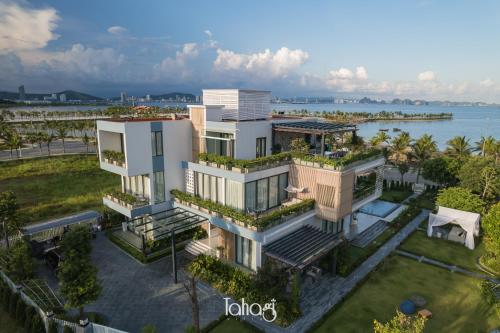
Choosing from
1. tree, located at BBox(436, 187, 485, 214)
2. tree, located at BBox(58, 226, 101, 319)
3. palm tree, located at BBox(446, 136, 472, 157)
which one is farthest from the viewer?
palm tree, located at BBox(446, 136, 472, 157)

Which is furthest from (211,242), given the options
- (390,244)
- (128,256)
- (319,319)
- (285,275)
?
(390,244)

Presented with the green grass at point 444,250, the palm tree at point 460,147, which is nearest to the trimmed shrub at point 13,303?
the green grass at point 444,250

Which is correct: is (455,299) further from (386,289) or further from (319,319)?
(319,319)

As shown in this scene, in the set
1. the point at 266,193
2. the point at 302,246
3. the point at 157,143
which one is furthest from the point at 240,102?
the point at 302,246

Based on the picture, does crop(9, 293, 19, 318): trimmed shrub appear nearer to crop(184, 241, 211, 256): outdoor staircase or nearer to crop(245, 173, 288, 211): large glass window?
crop(184, 241, 211, 256): outdoor staircase

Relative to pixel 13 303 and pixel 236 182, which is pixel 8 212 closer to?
pixel 13 303

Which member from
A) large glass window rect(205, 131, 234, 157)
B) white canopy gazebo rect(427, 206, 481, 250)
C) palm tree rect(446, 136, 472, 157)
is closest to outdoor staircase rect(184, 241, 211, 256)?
large glass window rect(205, 131, 234, 157)
